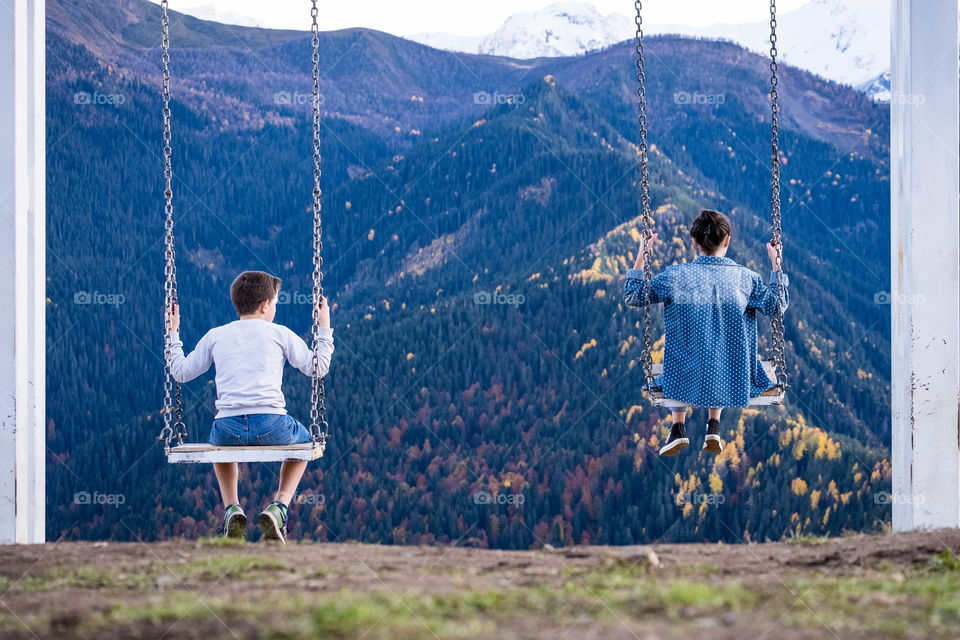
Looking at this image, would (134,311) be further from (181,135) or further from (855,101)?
(855,101)

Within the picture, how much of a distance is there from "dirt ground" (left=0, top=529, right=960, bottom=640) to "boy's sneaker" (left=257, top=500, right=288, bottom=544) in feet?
0.71

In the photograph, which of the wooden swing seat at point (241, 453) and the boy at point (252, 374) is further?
the boy at point (252, 374)

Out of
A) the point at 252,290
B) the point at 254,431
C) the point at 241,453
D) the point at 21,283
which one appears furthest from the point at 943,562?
the point at 21,283

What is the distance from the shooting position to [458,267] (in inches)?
1217

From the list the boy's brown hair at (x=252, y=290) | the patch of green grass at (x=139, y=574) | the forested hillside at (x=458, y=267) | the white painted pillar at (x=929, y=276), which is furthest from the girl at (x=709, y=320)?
the forested hillside at (x=458, y=267)

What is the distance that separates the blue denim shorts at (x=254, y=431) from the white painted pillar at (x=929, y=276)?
3779 millimetres

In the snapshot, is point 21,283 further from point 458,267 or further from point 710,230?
point 458,267

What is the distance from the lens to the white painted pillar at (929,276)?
651 cm

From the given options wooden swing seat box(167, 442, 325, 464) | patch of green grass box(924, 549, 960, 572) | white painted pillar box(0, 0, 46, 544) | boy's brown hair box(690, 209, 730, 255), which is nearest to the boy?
wooden swing seat box(167, 442, 325, 464)

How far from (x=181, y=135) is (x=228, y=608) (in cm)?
2782

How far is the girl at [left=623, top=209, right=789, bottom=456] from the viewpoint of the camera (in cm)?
627

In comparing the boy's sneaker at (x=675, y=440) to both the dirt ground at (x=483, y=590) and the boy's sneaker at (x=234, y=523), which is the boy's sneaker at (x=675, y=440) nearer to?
the dirt ground at (x=483, y=590)

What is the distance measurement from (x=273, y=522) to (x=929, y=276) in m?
4.27

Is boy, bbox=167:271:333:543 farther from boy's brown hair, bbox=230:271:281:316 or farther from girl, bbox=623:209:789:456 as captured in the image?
girl, bbox=623:209:789:456
